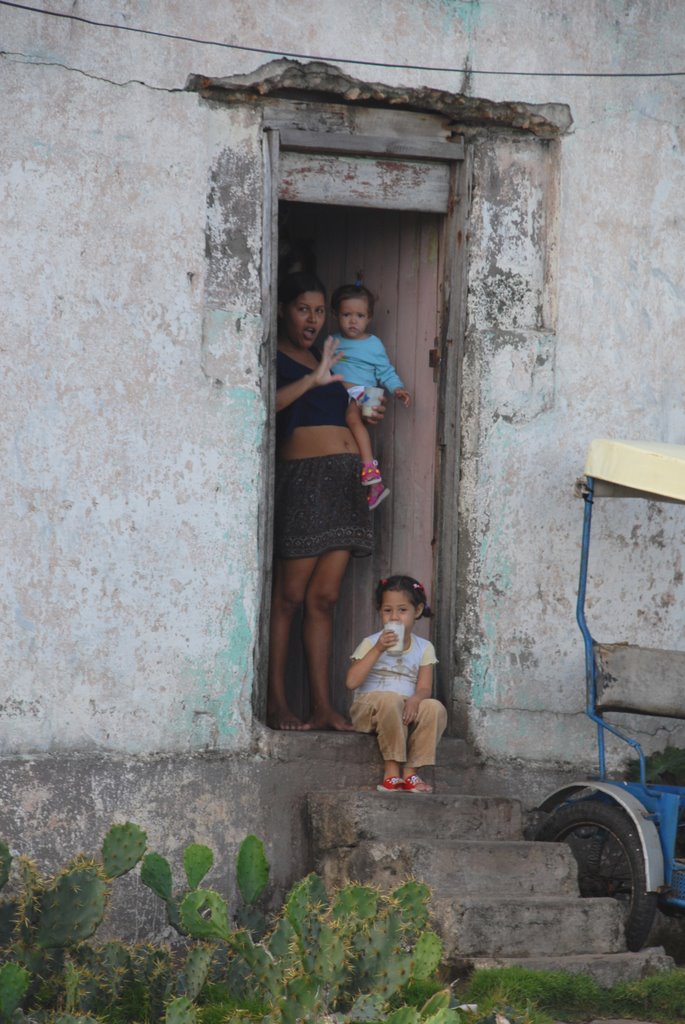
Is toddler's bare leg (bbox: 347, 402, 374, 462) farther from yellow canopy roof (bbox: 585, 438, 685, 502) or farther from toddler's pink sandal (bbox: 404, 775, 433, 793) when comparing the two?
toddler's pink sandal (bbox: 404, 775, 433, 793)

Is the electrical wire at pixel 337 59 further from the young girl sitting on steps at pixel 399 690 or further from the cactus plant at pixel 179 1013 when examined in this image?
the cactus plant at pixel 179 1013

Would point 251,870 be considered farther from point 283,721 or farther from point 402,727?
point 283,721

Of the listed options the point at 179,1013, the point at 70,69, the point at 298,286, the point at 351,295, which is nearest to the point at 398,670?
the point at 351,295

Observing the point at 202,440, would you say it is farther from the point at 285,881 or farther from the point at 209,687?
the point at 285,881

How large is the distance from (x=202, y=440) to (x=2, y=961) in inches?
104

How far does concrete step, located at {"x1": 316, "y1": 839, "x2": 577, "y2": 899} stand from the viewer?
7.16m

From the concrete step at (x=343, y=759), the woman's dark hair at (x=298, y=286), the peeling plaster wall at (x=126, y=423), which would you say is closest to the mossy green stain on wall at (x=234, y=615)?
the peeling plaster wall at (x=126, y=423)

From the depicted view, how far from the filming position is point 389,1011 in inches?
236

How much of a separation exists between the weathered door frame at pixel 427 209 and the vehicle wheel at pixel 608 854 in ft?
2.95

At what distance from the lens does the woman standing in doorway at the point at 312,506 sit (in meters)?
8.34

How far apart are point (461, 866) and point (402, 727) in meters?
0.78

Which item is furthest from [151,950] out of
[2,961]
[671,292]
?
[671,292]

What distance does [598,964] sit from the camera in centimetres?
695

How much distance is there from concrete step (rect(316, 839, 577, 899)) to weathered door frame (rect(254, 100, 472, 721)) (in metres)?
0.90
